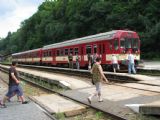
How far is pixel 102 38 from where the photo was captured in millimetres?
30438

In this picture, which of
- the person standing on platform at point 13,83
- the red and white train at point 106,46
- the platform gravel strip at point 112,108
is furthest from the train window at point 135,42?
the person standing on platform at point 13,83

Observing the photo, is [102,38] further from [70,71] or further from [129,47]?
[70,71]

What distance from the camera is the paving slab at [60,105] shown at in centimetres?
1306

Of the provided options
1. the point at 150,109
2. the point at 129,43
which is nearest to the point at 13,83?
the point at 150,109

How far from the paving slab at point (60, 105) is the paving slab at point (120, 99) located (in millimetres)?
404

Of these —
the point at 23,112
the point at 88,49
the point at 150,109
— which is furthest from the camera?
the point at 88,49

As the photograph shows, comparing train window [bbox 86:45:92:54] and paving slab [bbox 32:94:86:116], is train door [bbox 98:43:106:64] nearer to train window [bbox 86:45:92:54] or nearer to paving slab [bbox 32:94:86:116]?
train window [bbox 86:45:92:54]

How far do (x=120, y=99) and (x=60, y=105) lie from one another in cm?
223

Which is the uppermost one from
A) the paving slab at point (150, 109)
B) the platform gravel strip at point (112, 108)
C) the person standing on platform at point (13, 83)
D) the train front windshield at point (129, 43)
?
the train front windshield at point (129, 43)

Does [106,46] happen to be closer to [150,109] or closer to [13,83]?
[13,83]

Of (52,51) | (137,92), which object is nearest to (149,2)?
(52,51)

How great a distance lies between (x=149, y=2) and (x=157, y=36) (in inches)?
369

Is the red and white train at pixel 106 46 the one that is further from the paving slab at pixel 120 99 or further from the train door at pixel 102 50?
the paving slab at pixel 120 99

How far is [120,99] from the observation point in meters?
14.4
